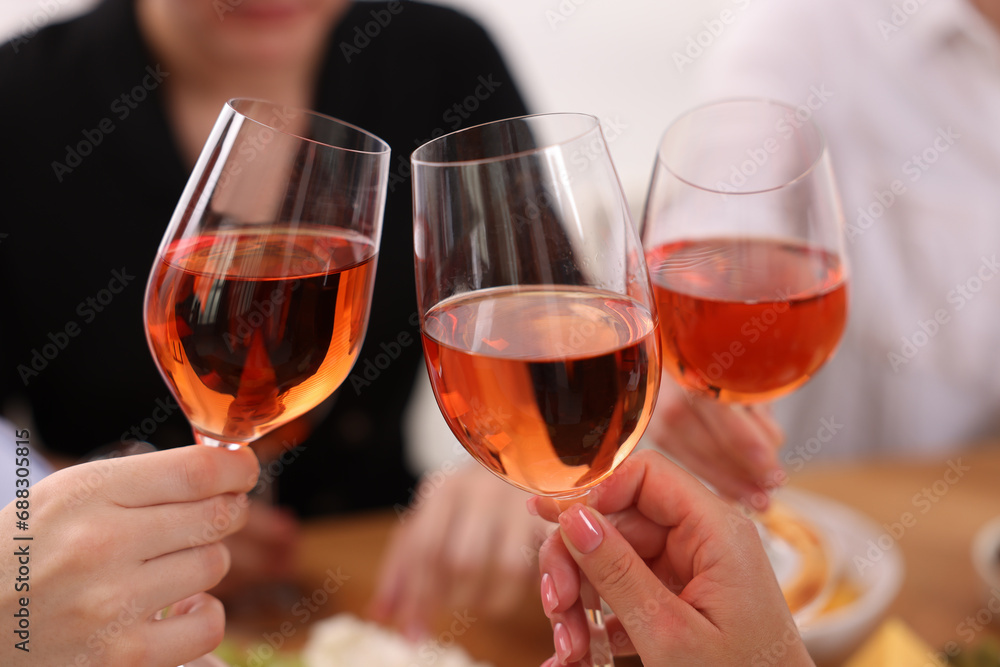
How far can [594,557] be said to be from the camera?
0.58 metres

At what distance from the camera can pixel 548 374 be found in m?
0.56

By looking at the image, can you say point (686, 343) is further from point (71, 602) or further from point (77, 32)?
point (77, 32)

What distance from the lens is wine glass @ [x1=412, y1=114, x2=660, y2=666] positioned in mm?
564

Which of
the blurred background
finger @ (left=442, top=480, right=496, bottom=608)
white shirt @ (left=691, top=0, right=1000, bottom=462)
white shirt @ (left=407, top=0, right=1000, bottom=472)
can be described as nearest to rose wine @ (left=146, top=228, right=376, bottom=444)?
finger @ (left=442, top=480, right=496, bottom=608)

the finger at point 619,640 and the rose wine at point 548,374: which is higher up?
the rose wine at point 548,374

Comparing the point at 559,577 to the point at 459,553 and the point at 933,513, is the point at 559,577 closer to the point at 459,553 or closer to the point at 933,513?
the point at 459,553

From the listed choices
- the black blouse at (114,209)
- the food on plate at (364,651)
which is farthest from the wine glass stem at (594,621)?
the black blouse at (114,209)

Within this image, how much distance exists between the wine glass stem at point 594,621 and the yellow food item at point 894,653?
1.35 ft

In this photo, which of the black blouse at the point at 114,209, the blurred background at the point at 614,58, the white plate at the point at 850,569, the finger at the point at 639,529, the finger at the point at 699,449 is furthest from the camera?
the blurred background at the point at 614,58

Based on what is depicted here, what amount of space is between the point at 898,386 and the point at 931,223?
1.48 ft

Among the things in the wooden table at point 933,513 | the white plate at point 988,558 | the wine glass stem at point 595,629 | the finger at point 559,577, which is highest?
the finger at point 559,577

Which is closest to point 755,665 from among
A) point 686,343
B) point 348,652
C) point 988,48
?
point 686,343

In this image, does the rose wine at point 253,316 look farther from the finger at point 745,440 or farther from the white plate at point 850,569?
the white plate at point 850,569

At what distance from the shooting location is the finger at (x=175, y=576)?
0.61 meters
